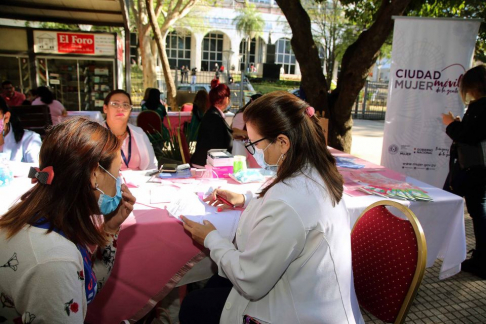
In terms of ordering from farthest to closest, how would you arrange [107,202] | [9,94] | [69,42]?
[69,42] → [9,94] → [107,202]

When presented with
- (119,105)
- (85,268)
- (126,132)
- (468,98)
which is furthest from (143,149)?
(468,98)

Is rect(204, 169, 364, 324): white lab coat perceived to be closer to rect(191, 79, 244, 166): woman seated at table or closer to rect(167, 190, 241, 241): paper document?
rect(167, 190, 241, 241): paper document

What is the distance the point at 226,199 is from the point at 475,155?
6.93 ft

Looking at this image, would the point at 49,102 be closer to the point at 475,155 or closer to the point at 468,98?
the point at 468,98

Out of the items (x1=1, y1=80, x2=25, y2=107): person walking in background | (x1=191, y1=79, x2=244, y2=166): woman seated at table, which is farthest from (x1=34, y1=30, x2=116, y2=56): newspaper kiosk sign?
(x1=191, y1=79, x2=244, y2=166): woman seated at table

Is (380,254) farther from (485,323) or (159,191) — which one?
(485,323)

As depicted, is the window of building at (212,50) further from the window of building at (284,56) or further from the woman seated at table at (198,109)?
the woman seated at table at (198,109)

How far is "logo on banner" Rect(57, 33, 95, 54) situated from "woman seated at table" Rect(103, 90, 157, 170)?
713 centimetres

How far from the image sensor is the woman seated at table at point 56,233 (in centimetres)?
102

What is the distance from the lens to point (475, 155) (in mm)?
2889

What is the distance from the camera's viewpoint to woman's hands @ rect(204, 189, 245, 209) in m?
2.14

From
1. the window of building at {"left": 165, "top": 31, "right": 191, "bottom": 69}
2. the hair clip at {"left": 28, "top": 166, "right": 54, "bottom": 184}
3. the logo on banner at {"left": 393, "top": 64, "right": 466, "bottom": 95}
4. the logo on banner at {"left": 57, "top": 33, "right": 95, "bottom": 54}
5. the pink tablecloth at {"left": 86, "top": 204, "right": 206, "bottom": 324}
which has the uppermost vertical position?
the window of building at {"left": 165, "top": 31, "right": 191, "bottom": 69}

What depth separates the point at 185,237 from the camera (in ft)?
6.47

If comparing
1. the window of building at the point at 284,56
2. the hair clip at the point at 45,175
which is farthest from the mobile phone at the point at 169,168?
the window of building at the point at 284,56
